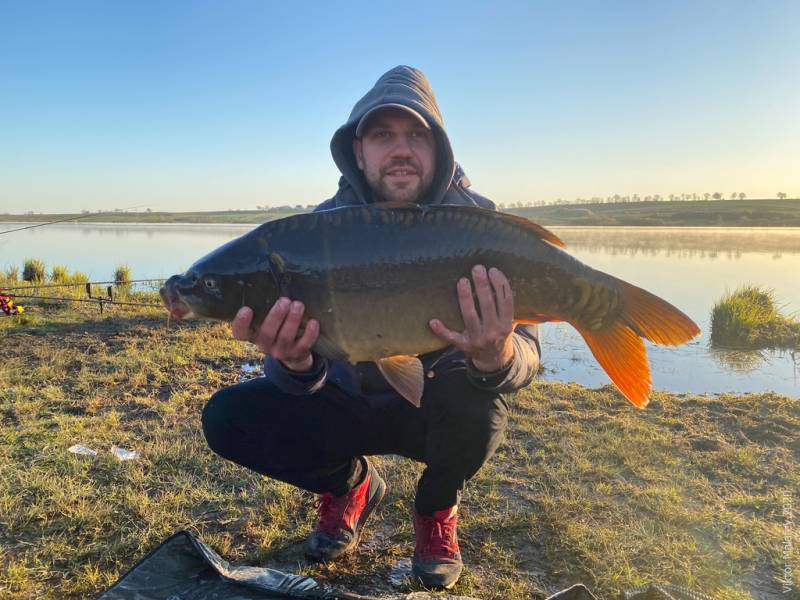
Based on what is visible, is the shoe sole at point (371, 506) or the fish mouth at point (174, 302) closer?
the fish mouth at point (174, 302)

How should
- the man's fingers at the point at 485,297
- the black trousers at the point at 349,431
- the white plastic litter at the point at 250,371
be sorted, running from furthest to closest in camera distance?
the white plastic litter at the point at 250,371 → the black trousers at the point at 349,431 → the man's fingers at the point at 485,297

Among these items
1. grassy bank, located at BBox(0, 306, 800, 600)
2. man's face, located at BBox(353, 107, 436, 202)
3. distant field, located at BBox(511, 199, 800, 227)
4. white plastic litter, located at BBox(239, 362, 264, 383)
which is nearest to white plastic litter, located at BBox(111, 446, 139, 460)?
grassy bank, located at BBox(0, 306, 800, 600)

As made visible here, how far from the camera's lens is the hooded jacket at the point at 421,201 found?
6.15 feet

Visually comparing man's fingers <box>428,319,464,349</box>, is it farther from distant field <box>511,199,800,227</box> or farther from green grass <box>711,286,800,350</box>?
distant field <box>511,199,800,227</box>

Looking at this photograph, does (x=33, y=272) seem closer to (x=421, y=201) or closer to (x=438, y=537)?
(x=421, y=201)

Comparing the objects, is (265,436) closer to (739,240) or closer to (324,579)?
(324,579)

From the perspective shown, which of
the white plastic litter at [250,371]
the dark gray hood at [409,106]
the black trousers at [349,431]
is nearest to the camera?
the black trousers at [349,431]

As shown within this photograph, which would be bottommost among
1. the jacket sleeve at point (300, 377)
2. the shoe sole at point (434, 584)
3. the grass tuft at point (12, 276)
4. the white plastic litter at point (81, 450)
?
the shoe sole at point (434, 584)

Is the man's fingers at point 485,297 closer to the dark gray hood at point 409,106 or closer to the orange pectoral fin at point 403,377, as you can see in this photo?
the orange pectoral fin at point 403,377

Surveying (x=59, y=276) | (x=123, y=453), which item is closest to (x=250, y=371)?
(x=123, y=453)

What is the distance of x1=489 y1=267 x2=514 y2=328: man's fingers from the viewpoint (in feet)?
5.48

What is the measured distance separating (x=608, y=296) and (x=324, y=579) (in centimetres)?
139

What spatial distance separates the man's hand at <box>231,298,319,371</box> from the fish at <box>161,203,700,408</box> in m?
0.03

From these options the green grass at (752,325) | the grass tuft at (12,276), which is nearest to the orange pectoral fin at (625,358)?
the green grass at (752,325)
